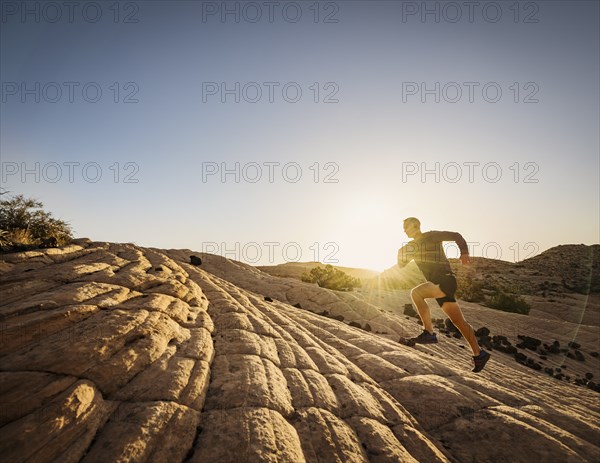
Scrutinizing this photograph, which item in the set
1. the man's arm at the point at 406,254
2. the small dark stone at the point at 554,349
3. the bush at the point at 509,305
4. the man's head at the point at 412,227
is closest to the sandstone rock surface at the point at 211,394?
the man's arm at the point at 406,254

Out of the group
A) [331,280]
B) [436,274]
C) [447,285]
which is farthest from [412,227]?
[331,280]

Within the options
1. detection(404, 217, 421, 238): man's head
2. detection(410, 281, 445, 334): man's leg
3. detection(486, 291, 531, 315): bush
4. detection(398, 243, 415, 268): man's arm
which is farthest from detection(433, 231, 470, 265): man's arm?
→ detection(486, 291, 531, 315): bush

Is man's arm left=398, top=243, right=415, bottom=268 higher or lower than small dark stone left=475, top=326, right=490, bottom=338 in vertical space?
higher

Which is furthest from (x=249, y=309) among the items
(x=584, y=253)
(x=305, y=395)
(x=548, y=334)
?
(x=584, y=253)

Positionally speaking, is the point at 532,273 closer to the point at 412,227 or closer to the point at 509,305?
the point at 509,305

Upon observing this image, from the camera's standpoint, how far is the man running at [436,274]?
6281 millimetres

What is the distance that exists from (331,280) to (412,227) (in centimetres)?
1507

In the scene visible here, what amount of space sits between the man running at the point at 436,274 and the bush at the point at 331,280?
1409 centimetres

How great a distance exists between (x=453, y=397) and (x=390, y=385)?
0.99m

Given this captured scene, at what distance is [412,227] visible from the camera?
6855mm

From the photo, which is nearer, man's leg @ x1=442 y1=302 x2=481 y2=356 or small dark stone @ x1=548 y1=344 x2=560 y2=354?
man's leg @ x1=442 y1=302 x2=481 y2=356

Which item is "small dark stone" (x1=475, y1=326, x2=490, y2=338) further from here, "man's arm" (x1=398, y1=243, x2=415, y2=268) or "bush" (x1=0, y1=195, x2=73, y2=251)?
"bush" (x1=0, y1=195, x2=73, y2=251)

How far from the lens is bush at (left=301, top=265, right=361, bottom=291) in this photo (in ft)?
69.0

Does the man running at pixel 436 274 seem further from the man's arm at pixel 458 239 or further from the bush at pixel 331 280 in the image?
the bush at pixel 331 280
